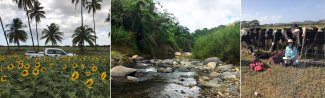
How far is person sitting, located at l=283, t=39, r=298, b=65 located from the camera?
757 cm

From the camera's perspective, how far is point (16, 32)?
36.3 ft

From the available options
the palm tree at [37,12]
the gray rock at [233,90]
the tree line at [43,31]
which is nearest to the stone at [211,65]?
the gray rock at [233,90]

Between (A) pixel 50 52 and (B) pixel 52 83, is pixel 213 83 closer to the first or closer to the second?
(B) pixel 52 83

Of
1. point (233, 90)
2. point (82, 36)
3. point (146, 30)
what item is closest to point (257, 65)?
point (233, 90)

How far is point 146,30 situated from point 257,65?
5.71 ft

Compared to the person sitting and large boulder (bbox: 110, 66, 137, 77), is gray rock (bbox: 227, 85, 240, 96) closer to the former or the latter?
the person sitting

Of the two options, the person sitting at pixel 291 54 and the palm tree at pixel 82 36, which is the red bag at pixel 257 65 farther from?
the palm tree at pixel 82 36

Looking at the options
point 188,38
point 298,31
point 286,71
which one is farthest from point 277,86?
point 188,38

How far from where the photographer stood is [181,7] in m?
7.46

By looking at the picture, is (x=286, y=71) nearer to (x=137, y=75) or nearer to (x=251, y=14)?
(x=251, y=14)

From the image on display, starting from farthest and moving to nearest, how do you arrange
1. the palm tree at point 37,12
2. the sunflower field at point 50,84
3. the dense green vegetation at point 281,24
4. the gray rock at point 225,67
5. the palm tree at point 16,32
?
the palm tree at point 16,32 < the palm tree at point 37,12 < the gray rock at point 225,67 < the dense green vegetation at point 281,24 < the sunflower field at point 50,84

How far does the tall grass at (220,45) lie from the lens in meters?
7.50

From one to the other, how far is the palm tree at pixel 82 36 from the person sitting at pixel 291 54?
4307mm

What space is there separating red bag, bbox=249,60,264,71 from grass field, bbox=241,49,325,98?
2.1 inches
